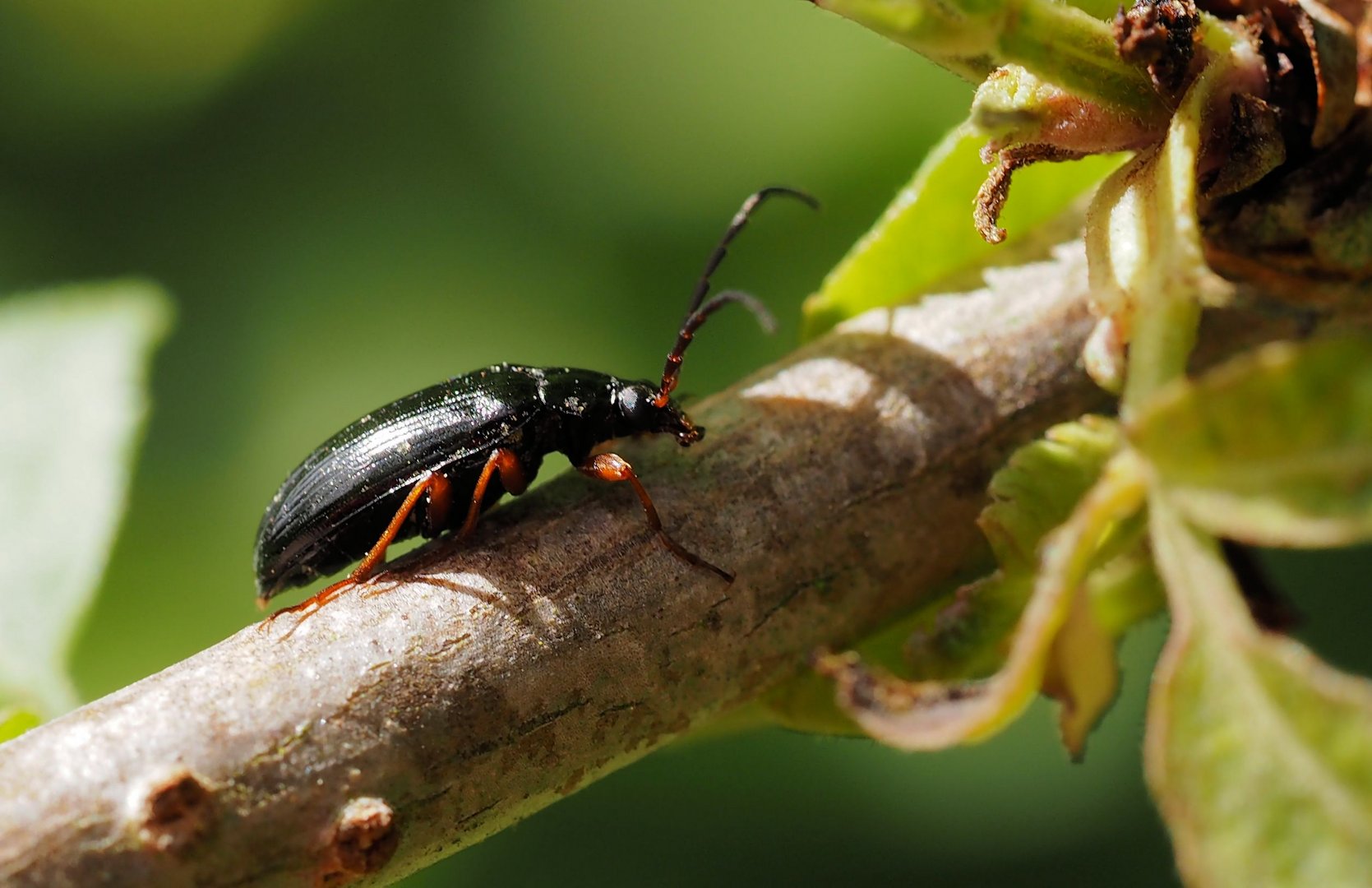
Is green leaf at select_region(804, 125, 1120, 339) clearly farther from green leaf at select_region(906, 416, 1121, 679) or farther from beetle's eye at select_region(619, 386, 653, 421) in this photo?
beetle's eye at select_region(619, 386, 653, 421)

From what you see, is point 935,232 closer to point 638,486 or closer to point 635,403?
point 638,486

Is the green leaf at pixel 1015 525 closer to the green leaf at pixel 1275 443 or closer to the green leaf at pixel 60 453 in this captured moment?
the green leaf at pixel 1275 443

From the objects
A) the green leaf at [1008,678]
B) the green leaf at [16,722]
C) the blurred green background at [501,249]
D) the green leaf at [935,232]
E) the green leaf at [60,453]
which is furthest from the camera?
the blurred green background at [501,249]

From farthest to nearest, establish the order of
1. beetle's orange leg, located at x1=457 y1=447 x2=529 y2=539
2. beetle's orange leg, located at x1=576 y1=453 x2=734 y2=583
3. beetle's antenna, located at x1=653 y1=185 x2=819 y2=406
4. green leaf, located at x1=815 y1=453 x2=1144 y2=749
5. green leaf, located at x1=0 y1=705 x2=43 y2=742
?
1. beetle's antenna, located at x1=653 y1=185 x2=819 y2=406
2. beetle's orange leg, located at x1=457 y1=447 x2=529 y2=539
3. green leaf, located at x1=0 y1=705 x2=43 y2=742
4. beetle's orange leg, located at x1=576 y1=453 x2=734 y2=583
5. green leaf, located at x1=815 y1=453 x2=1144 y2=749

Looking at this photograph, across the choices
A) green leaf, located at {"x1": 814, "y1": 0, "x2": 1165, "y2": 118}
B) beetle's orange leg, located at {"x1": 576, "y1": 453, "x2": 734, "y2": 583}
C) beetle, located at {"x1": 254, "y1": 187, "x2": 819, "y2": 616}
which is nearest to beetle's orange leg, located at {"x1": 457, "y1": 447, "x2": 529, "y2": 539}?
A: beetle, located at {"x1": 254, "y1": 187, "x2": 819, "y2": 616}

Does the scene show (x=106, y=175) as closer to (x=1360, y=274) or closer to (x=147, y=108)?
(x=147, y=108)

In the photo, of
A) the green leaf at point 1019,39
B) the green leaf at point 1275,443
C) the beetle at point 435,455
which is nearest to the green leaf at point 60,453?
the beetle at point 435,455
